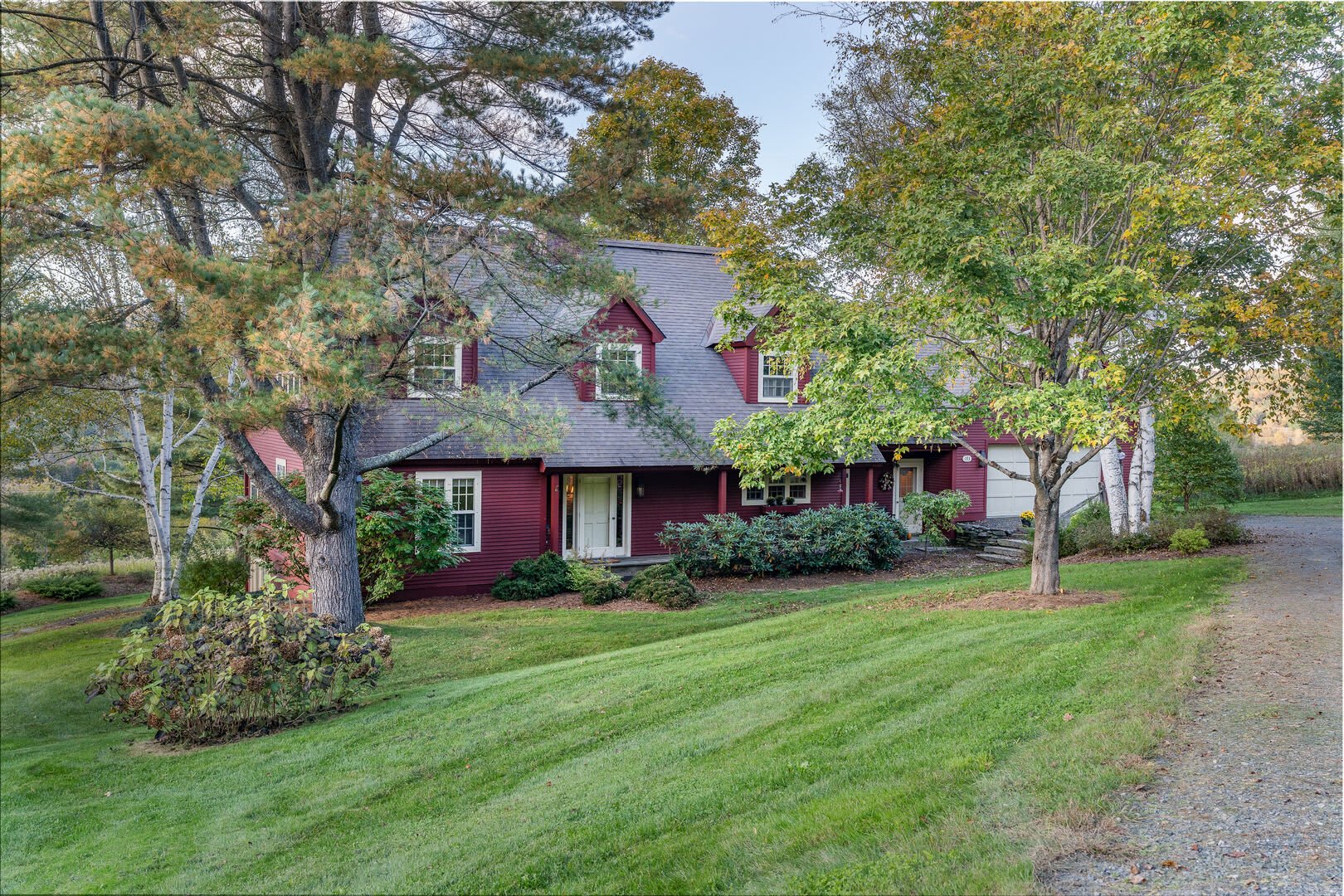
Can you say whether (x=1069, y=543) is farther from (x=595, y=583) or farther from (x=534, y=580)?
(x=534, y=580)

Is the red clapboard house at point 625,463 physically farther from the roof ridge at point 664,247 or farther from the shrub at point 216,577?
the shrub at point 216,577

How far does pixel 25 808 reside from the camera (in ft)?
19.5

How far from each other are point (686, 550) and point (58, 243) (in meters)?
11.6

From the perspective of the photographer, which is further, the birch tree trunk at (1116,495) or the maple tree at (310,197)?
the birch tree trunk at (1116,495)

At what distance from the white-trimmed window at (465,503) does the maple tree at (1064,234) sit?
23.3ft

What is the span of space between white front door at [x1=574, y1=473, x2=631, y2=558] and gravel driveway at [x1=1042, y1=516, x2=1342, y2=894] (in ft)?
38.8

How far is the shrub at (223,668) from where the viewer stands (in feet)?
24.9

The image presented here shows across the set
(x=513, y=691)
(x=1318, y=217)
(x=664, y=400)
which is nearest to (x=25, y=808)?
(x=513, y=691)

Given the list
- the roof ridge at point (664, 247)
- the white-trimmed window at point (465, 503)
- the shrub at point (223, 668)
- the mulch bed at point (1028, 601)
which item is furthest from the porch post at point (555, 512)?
the shrub at point (223, 668)

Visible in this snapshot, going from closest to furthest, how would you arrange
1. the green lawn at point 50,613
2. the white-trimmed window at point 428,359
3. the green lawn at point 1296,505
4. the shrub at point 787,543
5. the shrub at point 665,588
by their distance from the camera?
the green lawn at point 50,613 → the white-trimmed window at point 428,359 → the shrub at point 665,588 → the shrub at point 787,543 → the green lawn at point 1296,505

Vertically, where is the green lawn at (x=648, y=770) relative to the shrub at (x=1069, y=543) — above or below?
below

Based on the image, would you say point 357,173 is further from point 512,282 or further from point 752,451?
point 752,451

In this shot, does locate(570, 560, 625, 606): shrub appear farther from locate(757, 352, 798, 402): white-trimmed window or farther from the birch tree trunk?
the birch tree trunk

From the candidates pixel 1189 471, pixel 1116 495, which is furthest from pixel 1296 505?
pixel 1116 495
